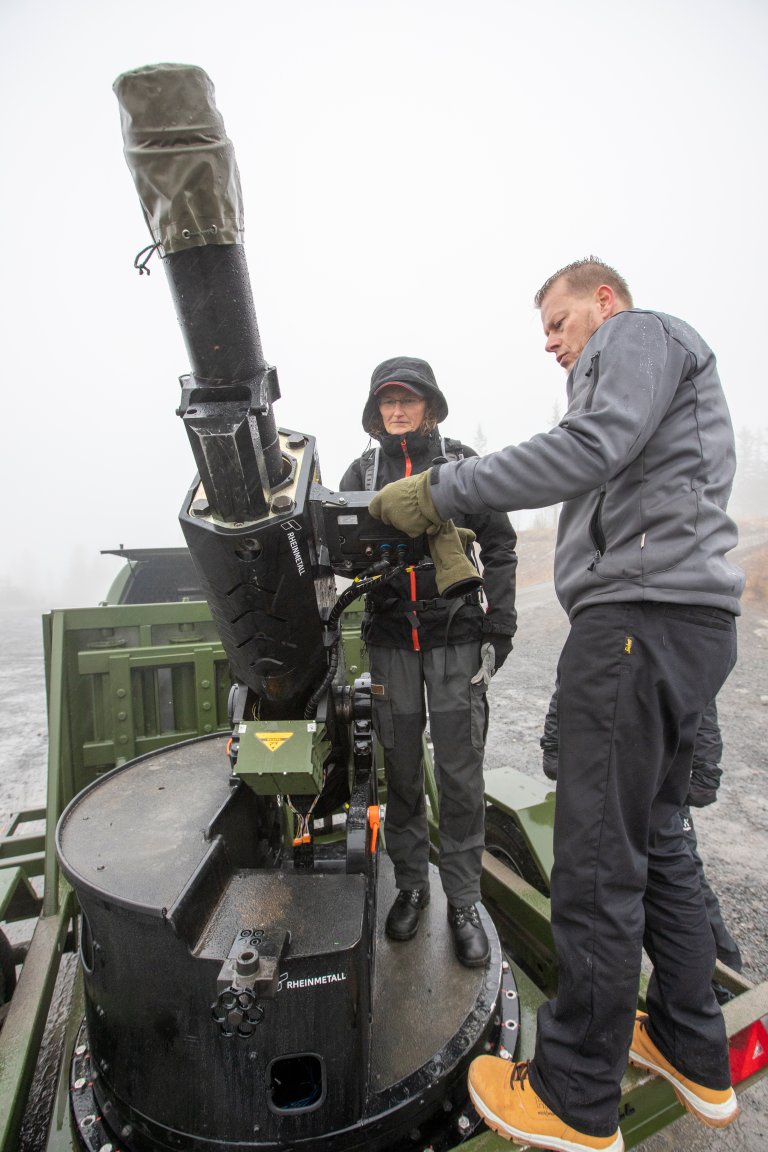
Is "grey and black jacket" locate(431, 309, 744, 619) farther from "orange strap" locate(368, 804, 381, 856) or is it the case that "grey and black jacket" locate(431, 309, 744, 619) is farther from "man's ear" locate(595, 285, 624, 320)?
"orange strap" locate(368, 804, 381, 856)

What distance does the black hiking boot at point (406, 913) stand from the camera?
264 cm

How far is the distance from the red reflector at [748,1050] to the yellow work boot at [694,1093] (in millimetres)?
81

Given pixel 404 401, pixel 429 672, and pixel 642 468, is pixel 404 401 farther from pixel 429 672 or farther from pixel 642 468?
pixel 642 468

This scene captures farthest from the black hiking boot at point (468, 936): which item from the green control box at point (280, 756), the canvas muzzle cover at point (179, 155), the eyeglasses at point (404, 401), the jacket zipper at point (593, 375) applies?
the canvas muzzle cover at point (179, 155)

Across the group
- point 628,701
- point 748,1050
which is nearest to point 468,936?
point 748,1050

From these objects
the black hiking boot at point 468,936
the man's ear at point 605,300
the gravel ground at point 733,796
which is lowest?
the gravel ground at point 733,796

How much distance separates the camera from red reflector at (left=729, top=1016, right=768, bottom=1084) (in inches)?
74.2

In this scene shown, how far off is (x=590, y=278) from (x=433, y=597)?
1338 mm

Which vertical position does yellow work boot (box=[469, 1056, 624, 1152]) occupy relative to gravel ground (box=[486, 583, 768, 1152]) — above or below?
above

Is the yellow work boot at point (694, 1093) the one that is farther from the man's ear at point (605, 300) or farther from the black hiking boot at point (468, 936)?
the man's ear at point (605, 300)

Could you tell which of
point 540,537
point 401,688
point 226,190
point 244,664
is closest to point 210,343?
point 226,190

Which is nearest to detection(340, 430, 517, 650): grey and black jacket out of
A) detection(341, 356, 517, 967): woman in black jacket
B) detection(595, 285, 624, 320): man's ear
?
detection(341, 356, 517, 967): woman in black jacket

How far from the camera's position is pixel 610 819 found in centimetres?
165

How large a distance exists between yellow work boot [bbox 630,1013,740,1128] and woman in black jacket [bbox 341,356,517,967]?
30.0 inches
